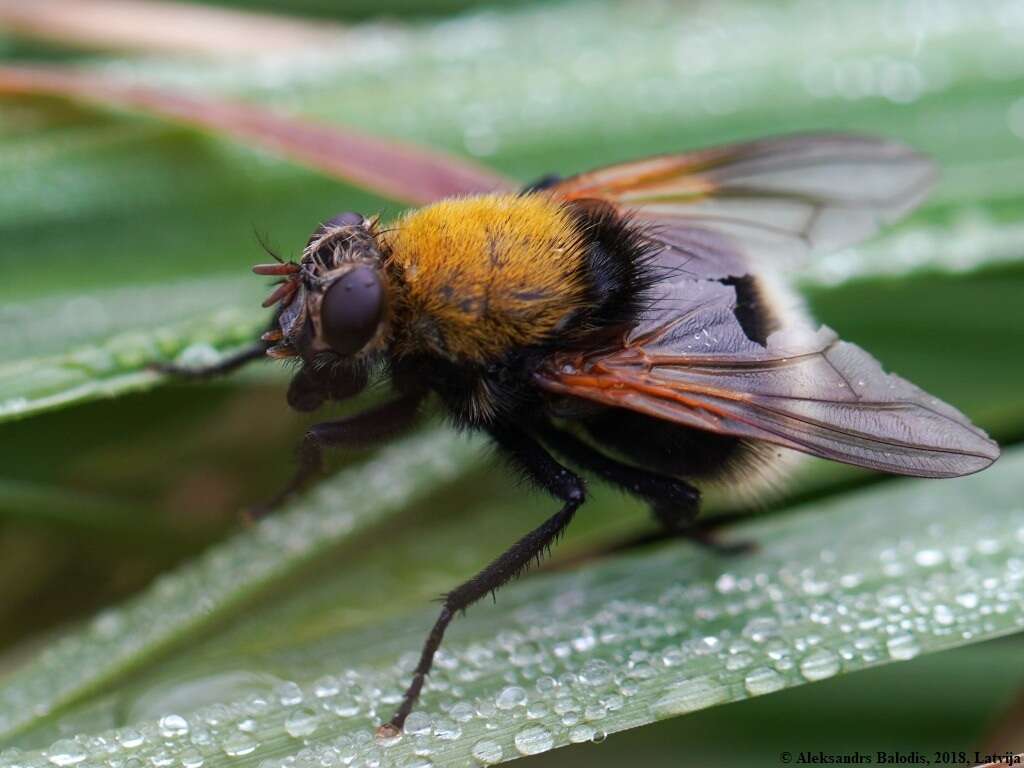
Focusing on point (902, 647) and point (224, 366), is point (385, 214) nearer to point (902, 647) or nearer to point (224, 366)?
point (224, 366)

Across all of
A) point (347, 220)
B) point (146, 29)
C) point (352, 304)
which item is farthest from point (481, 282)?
point (146, 29)

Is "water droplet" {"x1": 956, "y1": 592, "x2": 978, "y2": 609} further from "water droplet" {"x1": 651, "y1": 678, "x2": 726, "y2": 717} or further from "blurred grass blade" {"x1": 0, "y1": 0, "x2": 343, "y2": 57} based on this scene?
"blurred grass blade" {"x1": 0, "y1": 0, "x2": 343, "y2": 57}

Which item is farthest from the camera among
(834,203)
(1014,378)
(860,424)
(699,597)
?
(1014,378)

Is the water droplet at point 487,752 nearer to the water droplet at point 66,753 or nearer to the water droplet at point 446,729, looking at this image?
the water droplet at point 446,729

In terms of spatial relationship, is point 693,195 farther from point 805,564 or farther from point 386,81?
point 386,81

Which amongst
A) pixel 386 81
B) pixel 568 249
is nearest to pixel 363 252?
pixel 568 249

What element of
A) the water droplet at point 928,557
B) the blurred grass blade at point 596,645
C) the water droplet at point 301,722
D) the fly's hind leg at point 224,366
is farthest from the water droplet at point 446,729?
the water droplet at point 928,557
